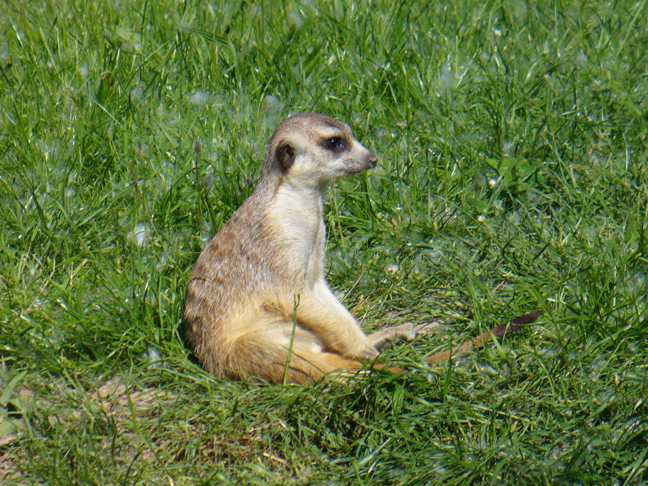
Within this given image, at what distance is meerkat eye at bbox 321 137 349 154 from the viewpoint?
13.8 feet

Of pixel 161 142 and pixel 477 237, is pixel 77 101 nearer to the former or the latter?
pixel 161 142

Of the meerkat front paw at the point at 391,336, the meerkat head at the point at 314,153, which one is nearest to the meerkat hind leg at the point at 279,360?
the meerkat front paw at the point at 391,336

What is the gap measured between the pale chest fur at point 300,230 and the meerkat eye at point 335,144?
0.18 meters

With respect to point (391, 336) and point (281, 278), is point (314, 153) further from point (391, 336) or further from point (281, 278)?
point (391, 336)

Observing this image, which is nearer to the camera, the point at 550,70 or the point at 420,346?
the point at 420,346

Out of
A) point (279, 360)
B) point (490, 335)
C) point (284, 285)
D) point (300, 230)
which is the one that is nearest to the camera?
point (279, 360)

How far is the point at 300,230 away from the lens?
162 inches

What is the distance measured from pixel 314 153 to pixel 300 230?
0.32 metres

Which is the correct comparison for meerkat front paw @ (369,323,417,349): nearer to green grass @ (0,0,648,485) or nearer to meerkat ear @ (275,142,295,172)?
green grass @ (0,0,648,485)

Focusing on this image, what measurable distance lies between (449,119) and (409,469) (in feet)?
7.43

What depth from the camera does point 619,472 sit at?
3.26 meters

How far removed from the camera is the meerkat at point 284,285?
12.5 feet

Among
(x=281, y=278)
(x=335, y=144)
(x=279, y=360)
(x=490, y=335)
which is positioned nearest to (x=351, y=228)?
(x=335, y=144)

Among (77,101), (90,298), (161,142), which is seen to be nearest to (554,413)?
(90,298)
